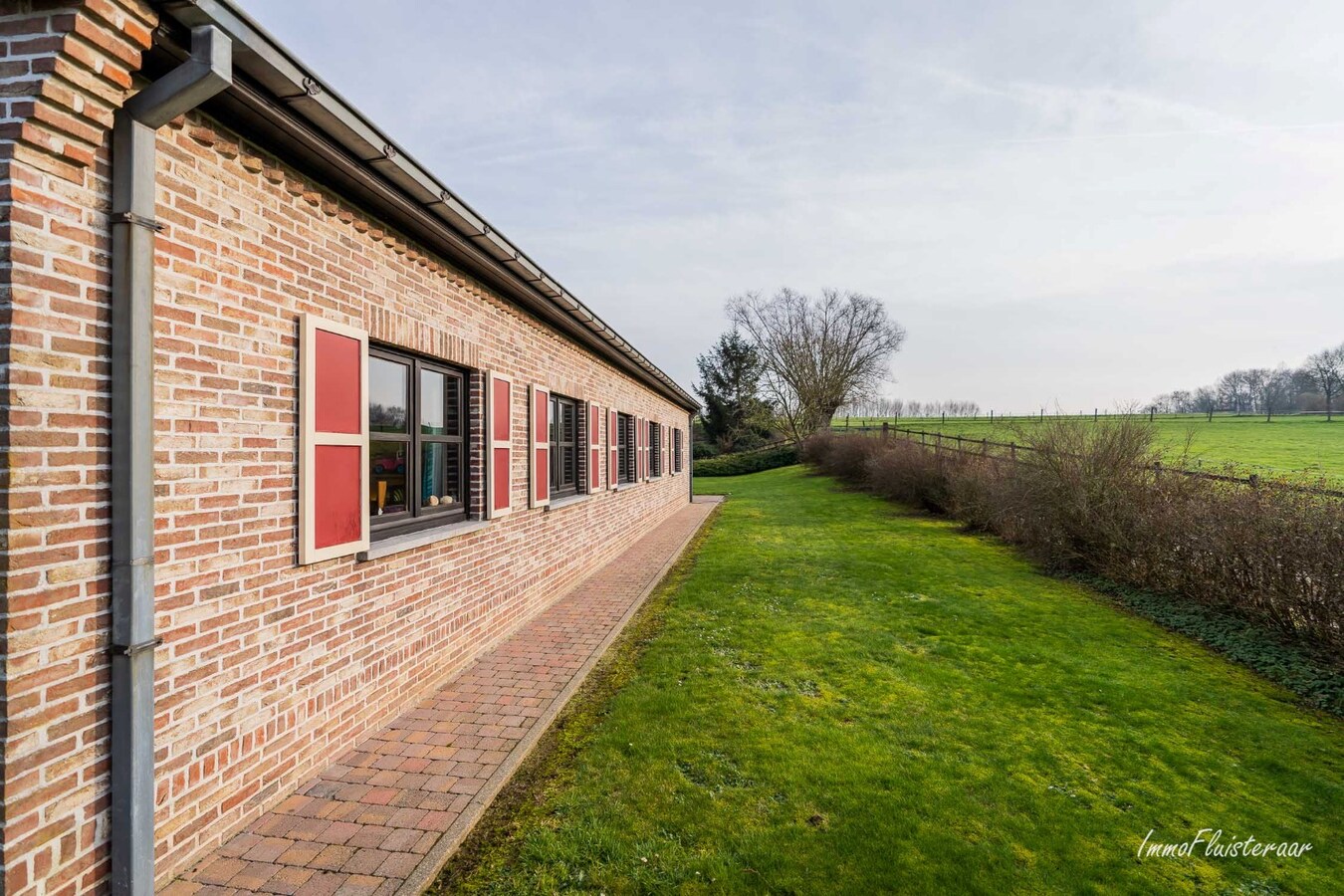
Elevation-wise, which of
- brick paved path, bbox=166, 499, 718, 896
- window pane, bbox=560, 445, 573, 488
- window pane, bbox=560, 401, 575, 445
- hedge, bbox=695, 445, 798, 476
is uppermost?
window pane, bbox=560, 401, 575, 445

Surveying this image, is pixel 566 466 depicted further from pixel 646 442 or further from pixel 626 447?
pixel 646 442

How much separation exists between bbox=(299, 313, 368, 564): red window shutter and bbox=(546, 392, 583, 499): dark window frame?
3568 mm

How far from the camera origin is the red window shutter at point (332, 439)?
3402mm

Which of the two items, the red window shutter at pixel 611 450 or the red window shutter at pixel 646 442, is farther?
the red window shutter at pixel 646 442

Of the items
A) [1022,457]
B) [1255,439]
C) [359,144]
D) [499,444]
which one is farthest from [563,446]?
[1255,439]

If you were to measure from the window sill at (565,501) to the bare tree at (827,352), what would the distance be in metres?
30.0

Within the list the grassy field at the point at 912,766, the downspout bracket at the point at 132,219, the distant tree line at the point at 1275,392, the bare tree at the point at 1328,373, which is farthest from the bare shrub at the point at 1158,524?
the bare tree at the point at 1328,373

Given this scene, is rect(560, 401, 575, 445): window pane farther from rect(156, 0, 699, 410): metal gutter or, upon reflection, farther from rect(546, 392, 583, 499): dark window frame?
rect(156, 0, 699, 410): metal gutter

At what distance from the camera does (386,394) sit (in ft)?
14.9

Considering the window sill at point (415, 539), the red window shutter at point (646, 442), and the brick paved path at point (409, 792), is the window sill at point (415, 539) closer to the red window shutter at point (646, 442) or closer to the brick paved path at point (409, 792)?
the brick paved path at point (409, 792)

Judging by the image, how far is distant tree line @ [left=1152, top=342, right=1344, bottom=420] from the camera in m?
44.2

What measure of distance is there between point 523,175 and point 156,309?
11.0 meters

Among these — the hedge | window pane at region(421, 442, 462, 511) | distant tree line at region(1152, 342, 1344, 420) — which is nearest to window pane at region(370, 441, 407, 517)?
window pane at region(421, 442, 462, 511)

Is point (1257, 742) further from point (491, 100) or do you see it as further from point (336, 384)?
point (491, 100)
